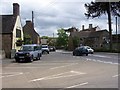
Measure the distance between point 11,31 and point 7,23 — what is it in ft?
8.46

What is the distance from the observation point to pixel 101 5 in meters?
63.2

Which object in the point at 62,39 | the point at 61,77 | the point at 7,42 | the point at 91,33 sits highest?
the point at 91,33

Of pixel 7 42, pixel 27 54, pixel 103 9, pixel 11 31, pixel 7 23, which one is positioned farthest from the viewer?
pixel 103 9

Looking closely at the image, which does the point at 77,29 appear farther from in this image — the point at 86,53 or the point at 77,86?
the point at 77,86

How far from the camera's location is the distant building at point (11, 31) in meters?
41.9

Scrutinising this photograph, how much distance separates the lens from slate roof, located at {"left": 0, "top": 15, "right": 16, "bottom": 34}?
42344mm

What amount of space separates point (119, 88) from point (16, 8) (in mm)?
38200

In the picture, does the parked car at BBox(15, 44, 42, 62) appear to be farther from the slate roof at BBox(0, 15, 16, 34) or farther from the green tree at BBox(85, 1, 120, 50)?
the green tree at BBox(85, 1, 120, 50)

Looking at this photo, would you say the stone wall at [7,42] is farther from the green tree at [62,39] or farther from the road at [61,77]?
the green tree at [62,39]

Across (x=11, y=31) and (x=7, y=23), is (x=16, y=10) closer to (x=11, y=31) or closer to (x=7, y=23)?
(x=7, y=23)

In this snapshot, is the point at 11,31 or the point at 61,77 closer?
the point at 61,77

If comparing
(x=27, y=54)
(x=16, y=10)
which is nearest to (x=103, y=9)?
(x=16, y=10)

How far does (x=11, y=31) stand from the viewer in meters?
42.1

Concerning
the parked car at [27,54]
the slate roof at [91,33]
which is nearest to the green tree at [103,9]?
the parked car at [27,54]
